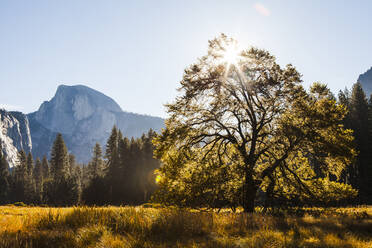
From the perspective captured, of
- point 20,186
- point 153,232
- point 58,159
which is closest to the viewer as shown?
point 153,232

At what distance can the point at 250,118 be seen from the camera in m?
14.0

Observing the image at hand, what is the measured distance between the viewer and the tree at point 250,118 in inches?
477

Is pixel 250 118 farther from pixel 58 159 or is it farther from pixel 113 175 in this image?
pixel 58 159

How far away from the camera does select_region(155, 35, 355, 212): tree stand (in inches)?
477

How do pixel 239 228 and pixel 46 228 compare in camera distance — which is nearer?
pixel 46 228

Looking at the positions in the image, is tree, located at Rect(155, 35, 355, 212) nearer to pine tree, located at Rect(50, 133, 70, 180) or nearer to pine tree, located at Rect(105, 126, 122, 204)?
pine tree, located at Rect(105, 126, 122, 204)

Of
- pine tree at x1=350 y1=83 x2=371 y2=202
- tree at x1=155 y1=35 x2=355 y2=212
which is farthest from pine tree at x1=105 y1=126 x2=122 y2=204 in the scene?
pine tree at x1=350 y1=83 x2=371 y2=202

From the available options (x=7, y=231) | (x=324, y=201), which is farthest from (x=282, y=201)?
(x=7, y=231)

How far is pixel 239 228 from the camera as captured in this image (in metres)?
5.75

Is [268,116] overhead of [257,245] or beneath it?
overhead

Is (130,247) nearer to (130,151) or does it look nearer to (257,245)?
(257,245)

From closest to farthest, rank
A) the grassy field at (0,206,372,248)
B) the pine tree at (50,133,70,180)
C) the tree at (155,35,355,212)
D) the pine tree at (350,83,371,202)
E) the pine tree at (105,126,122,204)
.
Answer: the grassy field at (0,206,372,248), the tree at (155,35,355,212), the pine tree at (350,83,371,202), the pine tree at (105,126,122,204), the pine tree at (50,133,70,180)

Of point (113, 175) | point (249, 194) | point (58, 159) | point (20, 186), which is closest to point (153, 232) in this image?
point (249, 194)

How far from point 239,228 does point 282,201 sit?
32.7 ft
